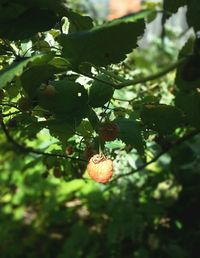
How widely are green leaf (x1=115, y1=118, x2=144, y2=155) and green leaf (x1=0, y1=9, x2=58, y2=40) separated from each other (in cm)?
36

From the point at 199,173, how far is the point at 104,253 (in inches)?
31.6

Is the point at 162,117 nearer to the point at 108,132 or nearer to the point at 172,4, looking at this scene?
the point at 108,132

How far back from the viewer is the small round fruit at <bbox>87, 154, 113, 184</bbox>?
123 centimetres

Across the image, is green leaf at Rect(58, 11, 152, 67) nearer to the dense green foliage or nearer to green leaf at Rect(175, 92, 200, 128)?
the dense green foliage

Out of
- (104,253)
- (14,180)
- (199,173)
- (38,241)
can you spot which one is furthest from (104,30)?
(14,180)

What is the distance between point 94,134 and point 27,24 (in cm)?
45

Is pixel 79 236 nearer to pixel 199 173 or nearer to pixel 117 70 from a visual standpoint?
pixel 199 173

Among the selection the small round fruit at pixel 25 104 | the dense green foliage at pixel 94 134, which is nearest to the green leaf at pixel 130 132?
the dense green foliage at pixel 94 134

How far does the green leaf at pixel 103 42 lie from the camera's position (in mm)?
891

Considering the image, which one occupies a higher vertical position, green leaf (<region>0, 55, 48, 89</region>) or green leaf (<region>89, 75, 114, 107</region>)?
green leaf (<region>89, 75, 114, 107</region>)

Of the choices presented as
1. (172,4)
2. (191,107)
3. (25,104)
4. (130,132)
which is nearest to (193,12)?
(172,4)

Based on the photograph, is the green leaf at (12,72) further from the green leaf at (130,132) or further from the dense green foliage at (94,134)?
the green leaf at (130,132)

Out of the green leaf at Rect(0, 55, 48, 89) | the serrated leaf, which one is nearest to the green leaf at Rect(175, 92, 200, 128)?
the serrated leaf

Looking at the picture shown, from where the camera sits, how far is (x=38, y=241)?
12.2ft
